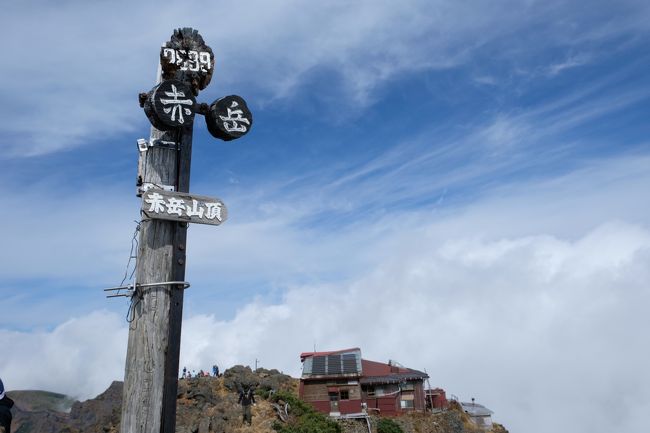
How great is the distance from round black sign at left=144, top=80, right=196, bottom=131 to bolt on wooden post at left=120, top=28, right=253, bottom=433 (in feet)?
0.03

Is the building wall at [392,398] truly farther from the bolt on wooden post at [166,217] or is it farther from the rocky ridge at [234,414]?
the bolt on wooden post at [166,217]

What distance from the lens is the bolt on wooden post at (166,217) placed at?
4.80 meters

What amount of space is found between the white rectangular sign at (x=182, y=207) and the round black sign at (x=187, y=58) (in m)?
1.40

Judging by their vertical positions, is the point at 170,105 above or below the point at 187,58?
below

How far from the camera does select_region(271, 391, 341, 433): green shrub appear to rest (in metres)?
33.8

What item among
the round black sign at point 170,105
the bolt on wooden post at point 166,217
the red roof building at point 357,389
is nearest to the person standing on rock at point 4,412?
the bolt on wooden post at point 166,217

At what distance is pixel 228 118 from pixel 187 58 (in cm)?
83

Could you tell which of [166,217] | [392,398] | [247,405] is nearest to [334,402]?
[392,398]

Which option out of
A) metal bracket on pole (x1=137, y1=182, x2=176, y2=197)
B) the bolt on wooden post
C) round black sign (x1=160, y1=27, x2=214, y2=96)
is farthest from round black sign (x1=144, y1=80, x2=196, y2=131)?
metal bracket on pole (x1=137, y1=182, x2=176, y2=197)

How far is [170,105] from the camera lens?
17.1ft

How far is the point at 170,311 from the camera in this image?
502 cm

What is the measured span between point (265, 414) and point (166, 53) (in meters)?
35.6

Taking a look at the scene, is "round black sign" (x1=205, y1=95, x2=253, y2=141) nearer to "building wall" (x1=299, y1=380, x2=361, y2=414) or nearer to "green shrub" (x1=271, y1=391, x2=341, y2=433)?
"green shrub" (x1=271, y1=391, x2=341, y2=433)

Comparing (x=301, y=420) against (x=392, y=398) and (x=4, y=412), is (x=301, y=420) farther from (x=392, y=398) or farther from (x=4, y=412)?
(x=4, y=412)
